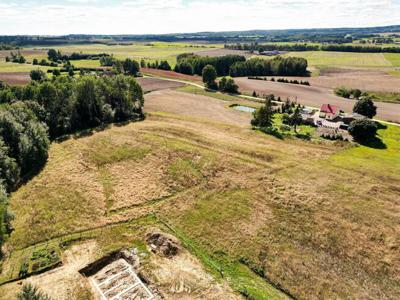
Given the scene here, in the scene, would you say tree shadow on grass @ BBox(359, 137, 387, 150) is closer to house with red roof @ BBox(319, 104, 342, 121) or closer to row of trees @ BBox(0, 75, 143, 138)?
house with red roof @ BBox(319, 104, 342, 121)

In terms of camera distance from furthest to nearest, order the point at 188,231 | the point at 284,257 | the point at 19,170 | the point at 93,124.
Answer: the point at 93,124 → the point at 19,170 → the point at 188,231 → the point at 284,257

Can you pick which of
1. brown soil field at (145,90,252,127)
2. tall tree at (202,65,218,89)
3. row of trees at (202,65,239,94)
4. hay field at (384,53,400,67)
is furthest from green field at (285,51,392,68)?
brown soil field at (145,90,252,127)

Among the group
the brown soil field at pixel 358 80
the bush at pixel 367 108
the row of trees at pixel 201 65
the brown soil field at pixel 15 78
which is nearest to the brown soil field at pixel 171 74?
the row of trees at pixel 201 65

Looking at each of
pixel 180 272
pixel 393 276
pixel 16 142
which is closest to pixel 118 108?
pixel 16 142

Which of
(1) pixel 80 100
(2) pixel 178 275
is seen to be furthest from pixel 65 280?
(1) pixel 80 100

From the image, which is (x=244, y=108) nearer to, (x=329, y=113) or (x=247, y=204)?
(x=329, y=113)

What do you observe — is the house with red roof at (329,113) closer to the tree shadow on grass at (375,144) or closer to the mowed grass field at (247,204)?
the tree shadow on grass at (375,144)

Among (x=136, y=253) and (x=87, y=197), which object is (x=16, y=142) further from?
(x=136, y=253)
